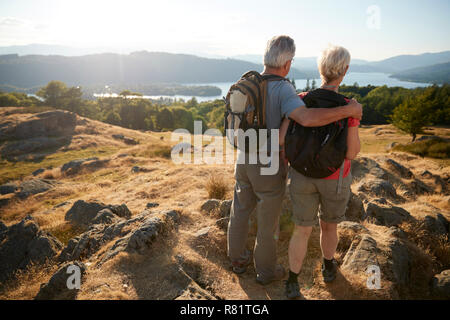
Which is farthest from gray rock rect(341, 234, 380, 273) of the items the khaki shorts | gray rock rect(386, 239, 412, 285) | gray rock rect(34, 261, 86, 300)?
gray rock rect(34, 261, 86, 300)

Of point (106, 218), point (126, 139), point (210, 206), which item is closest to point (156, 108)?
point (126, 139)

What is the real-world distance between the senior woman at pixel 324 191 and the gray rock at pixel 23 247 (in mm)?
5052

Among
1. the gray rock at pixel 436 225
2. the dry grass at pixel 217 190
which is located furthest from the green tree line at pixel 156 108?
the dry grass at pixel 217 190

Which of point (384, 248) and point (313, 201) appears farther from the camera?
point (384, 248)

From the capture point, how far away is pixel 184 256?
13.8 ft

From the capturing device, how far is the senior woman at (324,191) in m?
2.82

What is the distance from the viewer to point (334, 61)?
2762 millimetres

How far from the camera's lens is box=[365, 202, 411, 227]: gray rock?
19.4 ft

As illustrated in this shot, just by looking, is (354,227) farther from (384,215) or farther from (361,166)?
(361,166)

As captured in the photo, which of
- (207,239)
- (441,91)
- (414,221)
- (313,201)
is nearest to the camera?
(313,201)

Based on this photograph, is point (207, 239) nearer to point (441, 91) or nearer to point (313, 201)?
point (313, 201)

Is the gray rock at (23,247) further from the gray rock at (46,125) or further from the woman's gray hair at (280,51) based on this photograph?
the gray rock at (46,125)
